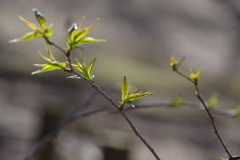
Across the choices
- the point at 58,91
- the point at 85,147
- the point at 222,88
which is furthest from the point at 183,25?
the point at 85,147

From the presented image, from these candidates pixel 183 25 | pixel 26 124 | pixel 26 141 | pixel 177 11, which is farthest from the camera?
pixel 177 11

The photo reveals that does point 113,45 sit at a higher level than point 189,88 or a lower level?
higher

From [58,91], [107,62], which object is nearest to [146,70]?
[107,62]

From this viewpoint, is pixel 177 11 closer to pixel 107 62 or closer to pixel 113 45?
pixel 113 45

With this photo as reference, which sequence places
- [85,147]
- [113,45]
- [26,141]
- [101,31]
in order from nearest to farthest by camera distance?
[85,147] < [26,141] < [113,45] < [101,31]

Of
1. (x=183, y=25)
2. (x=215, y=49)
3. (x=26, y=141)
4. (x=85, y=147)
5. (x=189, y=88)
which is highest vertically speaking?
(x=183, y=25)

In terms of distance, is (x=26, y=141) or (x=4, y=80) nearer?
(x=26, y=141)
